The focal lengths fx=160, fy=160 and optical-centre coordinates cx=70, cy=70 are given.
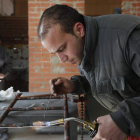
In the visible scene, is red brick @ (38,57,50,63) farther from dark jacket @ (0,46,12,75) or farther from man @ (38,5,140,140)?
man @ (38,5,140,140)

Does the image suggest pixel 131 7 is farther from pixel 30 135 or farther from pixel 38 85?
pixel 30 135

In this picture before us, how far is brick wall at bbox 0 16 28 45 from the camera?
175 inches

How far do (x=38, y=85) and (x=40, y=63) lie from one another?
364 millimetres

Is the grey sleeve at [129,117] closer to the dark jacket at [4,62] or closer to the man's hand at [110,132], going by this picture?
the man's hand at [110,132]

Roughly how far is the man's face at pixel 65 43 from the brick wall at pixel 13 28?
12.8ft

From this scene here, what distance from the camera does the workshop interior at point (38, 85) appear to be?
112 centimetres

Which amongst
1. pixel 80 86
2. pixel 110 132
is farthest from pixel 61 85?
pixel 110 132

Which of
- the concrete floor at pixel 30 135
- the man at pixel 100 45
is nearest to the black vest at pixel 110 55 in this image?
the man at pixel 100 45

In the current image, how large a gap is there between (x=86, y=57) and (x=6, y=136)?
81.0 inches

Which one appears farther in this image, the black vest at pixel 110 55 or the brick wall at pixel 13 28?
the brick wall at pixel 13 28

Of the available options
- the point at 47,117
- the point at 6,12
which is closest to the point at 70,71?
the point at 47,117

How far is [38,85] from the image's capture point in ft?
8.67

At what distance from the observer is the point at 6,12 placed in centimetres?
434

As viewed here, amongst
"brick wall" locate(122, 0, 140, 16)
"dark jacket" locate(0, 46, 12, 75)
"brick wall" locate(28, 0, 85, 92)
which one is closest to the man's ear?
"brick wall" locate(28, 0, 85, 92)
